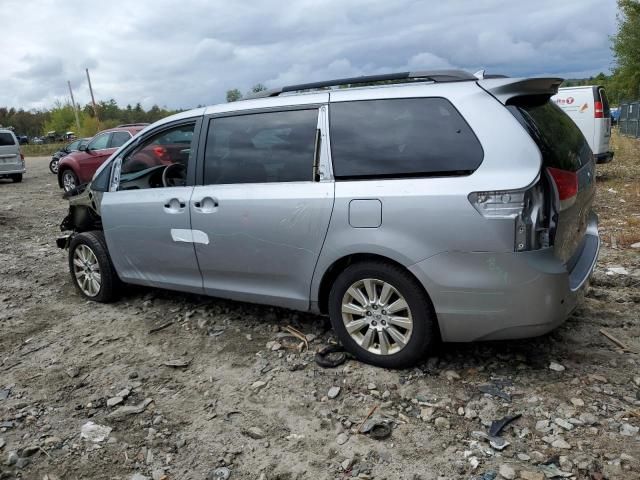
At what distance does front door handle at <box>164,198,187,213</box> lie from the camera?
4148 millimetres

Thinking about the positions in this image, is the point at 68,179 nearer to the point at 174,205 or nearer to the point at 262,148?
the point at 174,205

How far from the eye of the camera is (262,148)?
384 centimetres

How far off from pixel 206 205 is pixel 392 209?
1480 mm

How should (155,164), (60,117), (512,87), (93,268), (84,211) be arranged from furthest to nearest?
(60,117) → (84,211) → (93,268) → (155,164) → (512,87)

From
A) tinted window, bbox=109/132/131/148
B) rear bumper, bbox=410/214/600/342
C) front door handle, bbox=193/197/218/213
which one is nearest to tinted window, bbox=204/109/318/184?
front door handle, bbox=193/197/218/213

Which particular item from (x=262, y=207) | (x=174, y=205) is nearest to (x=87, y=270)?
(x=174, y=205)

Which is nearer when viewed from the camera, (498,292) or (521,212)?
(521,212)

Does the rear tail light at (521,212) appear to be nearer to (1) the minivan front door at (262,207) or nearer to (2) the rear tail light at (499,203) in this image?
(2) the rear tail light at (499,203)

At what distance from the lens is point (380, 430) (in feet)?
9.61

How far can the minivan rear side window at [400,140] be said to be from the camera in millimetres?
3119

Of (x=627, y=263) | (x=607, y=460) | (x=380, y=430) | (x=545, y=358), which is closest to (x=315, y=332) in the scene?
(x=380, y=430)

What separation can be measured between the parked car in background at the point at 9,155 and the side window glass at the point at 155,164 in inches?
623

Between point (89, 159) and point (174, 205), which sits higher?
point (89, 159)

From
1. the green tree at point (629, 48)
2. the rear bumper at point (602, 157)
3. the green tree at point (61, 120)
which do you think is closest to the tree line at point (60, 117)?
the green tree at point (61, 120)
